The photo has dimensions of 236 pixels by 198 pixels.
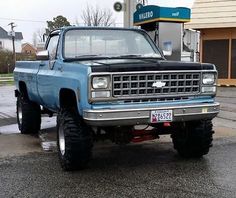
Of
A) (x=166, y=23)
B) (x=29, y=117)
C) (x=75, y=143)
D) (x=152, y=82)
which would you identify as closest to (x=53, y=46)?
(x=29, y=117)

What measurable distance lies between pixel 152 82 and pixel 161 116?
49 cm

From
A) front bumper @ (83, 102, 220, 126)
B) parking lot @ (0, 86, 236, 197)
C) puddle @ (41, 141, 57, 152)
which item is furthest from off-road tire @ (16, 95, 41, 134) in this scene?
front bumper @ (83, 102, 220, 126)

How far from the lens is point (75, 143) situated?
650 centimetres

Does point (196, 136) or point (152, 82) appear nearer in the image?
point (152, 82)

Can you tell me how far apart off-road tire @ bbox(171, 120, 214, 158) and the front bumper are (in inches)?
24.4

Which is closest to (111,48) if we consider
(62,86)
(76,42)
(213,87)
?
(76,42)

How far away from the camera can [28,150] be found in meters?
8.35

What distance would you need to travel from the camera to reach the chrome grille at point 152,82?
247 inches

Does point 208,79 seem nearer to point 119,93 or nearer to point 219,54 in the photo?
point 119,93

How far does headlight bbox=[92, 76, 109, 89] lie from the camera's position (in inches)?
241

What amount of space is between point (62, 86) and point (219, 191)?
272 centimetres

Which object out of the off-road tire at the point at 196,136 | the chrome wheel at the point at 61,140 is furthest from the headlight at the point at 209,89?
the chrome wheel at the point at 61,140

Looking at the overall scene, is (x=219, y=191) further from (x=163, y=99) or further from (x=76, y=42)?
(x=76, y=42)

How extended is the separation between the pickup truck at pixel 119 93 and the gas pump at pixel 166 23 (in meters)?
6.45
